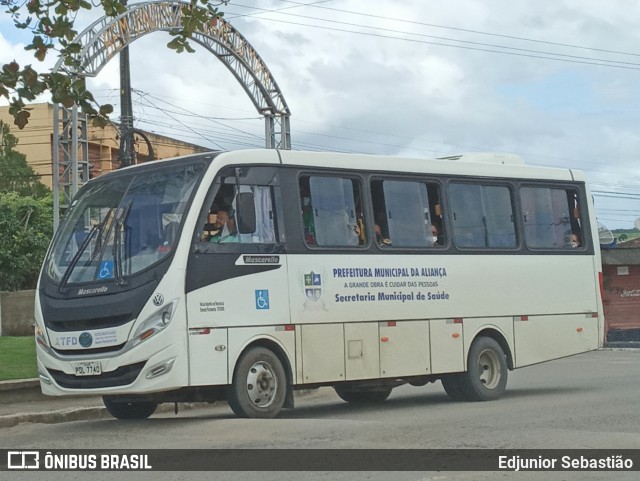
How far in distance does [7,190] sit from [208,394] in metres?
47.3

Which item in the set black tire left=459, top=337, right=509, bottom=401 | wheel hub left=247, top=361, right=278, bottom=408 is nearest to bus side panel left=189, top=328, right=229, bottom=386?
wheel hub left=247, top=361, right=278, bottom=408

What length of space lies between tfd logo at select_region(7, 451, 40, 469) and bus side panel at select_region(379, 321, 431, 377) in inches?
218

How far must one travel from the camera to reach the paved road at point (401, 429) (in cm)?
1034

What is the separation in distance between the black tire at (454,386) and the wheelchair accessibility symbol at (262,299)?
378cm

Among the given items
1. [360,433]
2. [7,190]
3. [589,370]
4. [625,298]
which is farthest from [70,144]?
[7,190]

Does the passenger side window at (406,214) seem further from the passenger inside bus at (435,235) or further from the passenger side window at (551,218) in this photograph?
the passenger side window at (551,218)

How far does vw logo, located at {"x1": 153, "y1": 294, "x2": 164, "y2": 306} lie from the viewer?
12.9 meters

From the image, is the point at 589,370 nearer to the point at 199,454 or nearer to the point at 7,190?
the point at 199,454

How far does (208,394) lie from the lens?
13.5 m

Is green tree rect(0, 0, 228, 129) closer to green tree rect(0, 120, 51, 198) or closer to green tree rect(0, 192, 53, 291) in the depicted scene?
green tree rect(0, 192, 53, 291)

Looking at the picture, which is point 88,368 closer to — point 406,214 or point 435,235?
point 406,214

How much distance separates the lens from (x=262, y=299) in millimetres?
13836

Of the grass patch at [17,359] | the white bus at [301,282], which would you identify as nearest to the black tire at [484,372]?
the white bus at [301,282]

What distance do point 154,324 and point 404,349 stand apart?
402 centimetres
